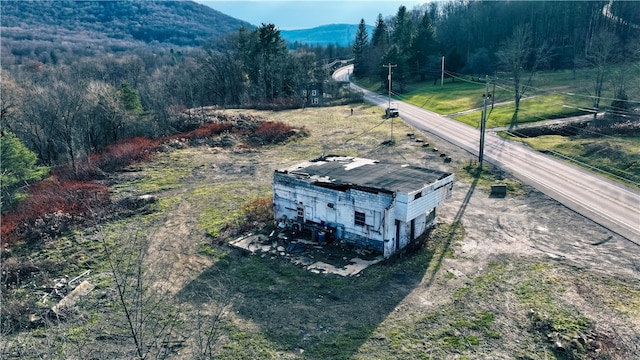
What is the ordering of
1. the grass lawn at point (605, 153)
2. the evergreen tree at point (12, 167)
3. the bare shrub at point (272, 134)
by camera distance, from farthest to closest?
1. the bare shrub at point (272, 134)
2. the grass lawn at point (605, 153)
3. the evergreen tree at point (12, 167)

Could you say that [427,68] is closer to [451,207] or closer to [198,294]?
[451,207]

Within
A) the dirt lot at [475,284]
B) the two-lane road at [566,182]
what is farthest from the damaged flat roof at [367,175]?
the two-lane road at [566,182]

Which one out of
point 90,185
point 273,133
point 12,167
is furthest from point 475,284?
point 273,133

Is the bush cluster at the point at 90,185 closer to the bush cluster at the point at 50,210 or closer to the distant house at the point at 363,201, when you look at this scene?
the bush cluster at the point at 50,210

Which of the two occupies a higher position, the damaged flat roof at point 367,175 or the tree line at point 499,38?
the tree line at point 499,38

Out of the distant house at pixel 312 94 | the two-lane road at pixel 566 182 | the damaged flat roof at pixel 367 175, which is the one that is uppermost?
the distant house at pixel 312 94

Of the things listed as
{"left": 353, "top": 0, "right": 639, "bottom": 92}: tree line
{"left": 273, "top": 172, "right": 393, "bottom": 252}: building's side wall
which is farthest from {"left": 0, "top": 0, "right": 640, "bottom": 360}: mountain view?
{"left": 353, "top": 0, "right": 639, "bottom": 92}: tree line

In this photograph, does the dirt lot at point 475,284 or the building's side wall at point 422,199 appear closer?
the dirt lot at point 475,284
